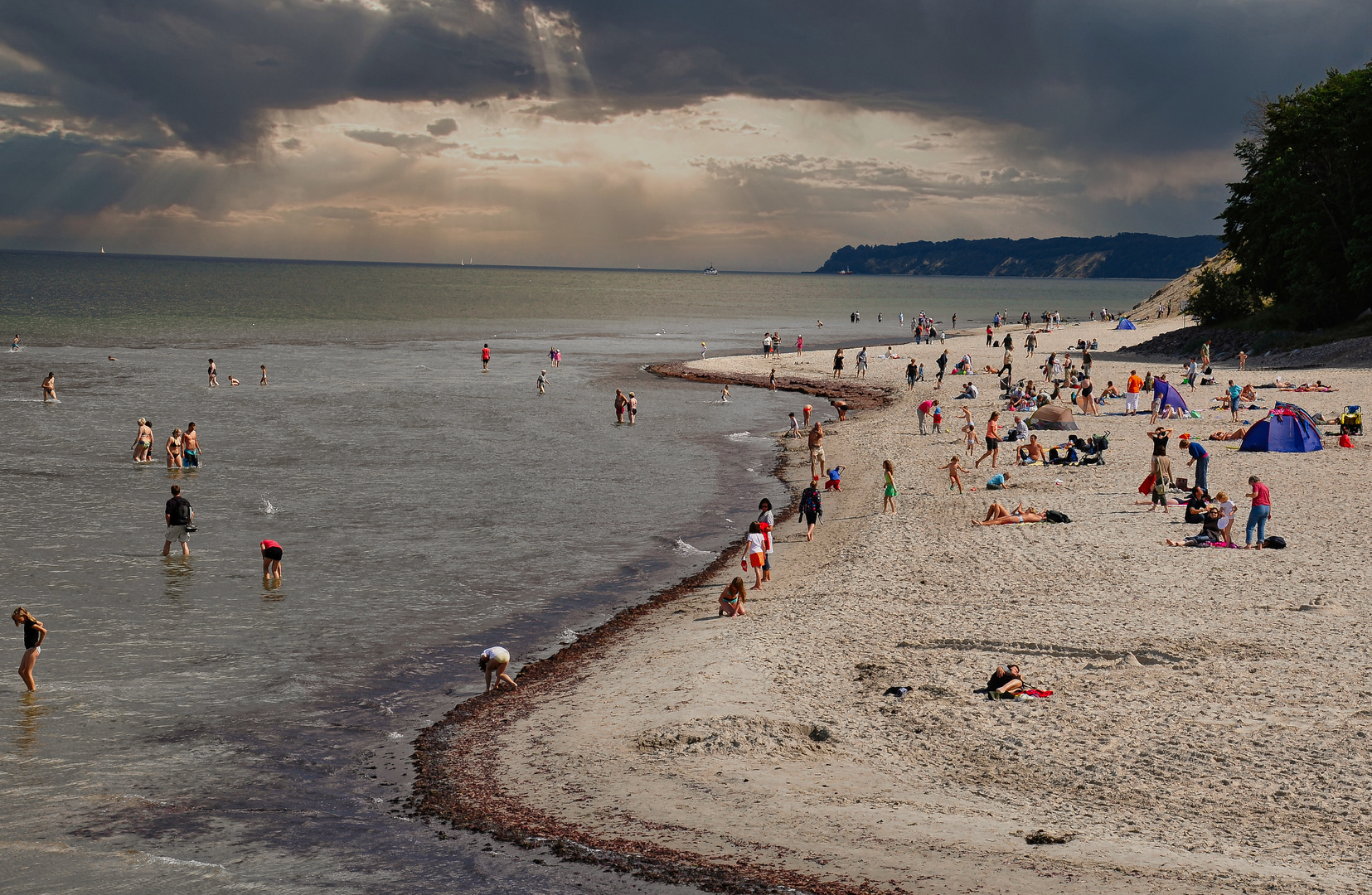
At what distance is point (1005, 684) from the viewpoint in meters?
13.2

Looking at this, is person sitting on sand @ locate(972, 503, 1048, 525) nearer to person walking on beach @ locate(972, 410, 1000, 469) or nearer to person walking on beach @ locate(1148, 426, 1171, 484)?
person walking on beach @ locate(1148, 426, 1171, 484)

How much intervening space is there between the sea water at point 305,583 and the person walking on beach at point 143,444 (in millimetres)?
850

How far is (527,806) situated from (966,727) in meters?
5.43

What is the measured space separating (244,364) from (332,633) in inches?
2114

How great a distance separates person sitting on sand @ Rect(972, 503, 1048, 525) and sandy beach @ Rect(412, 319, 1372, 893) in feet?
2.06

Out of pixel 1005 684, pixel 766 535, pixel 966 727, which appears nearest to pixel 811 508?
pixel 766 535

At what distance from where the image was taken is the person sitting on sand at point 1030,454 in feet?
97.8

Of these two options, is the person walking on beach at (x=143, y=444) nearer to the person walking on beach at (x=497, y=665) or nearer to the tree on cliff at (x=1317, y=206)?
the person walking on beach at (x=497, y=665)

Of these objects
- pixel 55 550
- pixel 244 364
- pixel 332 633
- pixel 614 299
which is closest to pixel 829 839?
pixel 332 633

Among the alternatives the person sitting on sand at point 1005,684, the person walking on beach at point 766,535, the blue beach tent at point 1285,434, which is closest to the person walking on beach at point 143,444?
the person walking on beach at point 766,535

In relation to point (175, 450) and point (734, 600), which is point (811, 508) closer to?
point (734, 600)

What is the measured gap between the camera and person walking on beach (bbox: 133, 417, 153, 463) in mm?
32850

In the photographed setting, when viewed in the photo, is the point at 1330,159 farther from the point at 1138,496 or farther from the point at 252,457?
the point at 252,457

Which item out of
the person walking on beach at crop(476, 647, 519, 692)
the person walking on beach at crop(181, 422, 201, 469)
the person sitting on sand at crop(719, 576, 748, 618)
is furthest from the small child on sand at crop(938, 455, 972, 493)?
the person walking on beach at crop(181, 422, 201, 469)
